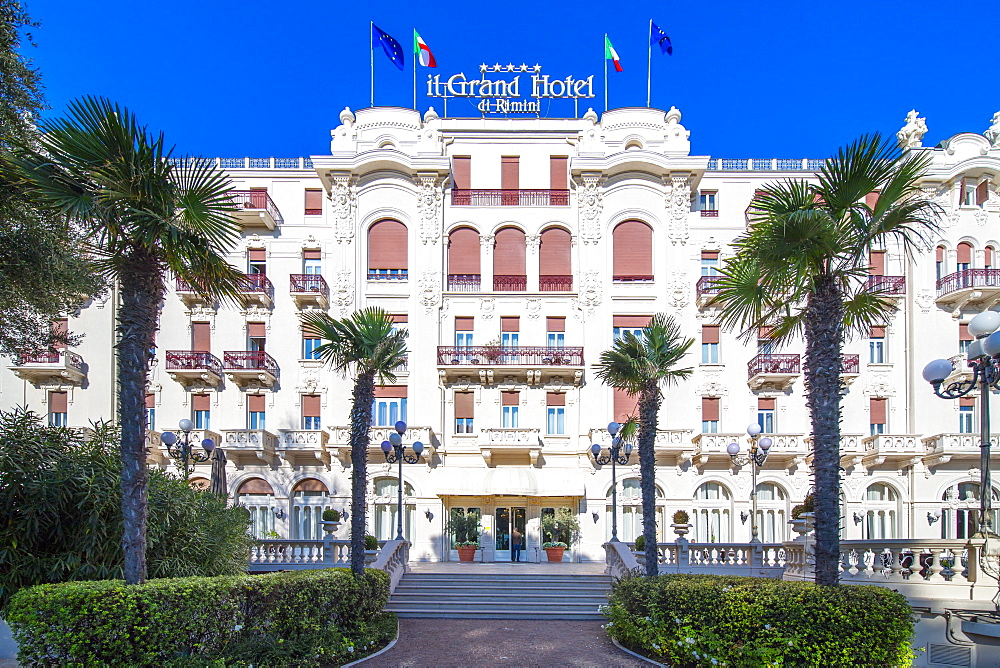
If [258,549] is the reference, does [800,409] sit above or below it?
above

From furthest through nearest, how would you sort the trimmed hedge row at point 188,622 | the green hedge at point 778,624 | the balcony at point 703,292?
the balcony at point 703,292 < the green hedge at point 778,624 < the trimmed hedge row at point 188,622

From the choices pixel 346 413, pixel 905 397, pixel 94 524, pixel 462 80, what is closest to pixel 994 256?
pixel 905 397

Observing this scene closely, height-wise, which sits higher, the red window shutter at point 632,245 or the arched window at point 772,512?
the red window shutter at point 632,245

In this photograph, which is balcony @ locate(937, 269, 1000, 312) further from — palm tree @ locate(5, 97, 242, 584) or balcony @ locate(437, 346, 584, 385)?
palm tree @ locate(5, 97, 242, 584)

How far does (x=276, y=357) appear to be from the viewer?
33.5 m

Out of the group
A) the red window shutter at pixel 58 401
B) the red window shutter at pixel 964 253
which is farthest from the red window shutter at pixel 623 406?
the red window shutter at pixel 58 401

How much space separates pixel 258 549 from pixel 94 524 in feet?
27.5

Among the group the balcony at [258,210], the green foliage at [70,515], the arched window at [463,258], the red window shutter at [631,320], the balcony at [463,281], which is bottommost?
the green foliage at [70,515]

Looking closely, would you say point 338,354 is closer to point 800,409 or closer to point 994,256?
point 800,409

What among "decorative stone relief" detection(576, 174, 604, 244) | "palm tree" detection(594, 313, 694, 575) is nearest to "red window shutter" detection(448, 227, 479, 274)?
"decorative stone relief" detection(576, 174, 604, 244)

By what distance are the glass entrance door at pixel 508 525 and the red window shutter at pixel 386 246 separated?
10715mm

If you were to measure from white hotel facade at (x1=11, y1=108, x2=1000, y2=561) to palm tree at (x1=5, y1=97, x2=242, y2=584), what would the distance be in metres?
20.0

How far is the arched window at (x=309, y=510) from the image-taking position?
105 feet

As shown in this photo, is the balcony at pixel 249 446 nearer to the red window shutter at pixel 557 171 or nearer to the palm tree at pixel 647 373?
the red window shutter at pixel 557 171
